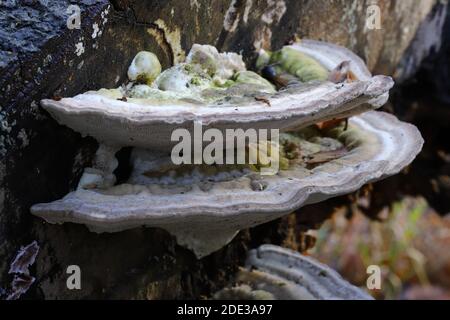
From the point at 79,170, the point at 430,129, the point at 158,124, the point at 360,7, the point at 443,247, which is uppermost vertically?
the point at 360,7

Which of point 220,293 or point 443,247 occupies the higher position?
point 220,293

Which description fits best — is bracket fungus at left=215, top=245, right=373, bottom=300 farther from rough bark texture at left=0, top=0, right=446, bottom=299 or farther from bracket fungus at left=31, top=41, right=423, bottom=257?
bracket fungus at left=31, top=41, right=423, bottom=257

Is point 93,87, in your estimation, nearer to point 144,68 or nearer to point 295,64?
point 144,68

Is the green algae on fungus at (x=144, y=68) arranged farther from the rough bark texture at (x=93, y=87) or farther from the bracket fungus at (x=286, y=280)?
the bracket fungus at (x=286, y=280)

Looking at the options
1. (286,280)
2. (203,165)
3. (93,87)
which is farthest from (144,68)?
(286,280)

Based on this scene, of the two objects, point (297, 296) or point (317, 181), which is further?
point (297, 296)

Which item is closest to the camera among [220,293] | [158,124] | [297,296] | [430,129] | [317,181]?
[158,124]

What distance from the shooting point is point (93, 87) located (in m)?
1.65

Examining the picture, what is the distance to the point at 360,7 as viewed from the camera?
2.68m

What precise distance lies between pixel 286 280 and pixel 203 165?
2.83ft

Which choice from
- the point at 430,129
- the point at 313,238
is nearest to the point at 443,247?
the point at 430,129

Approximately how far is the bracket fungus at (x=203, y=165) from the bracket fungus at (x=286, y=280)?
49 centimetres
